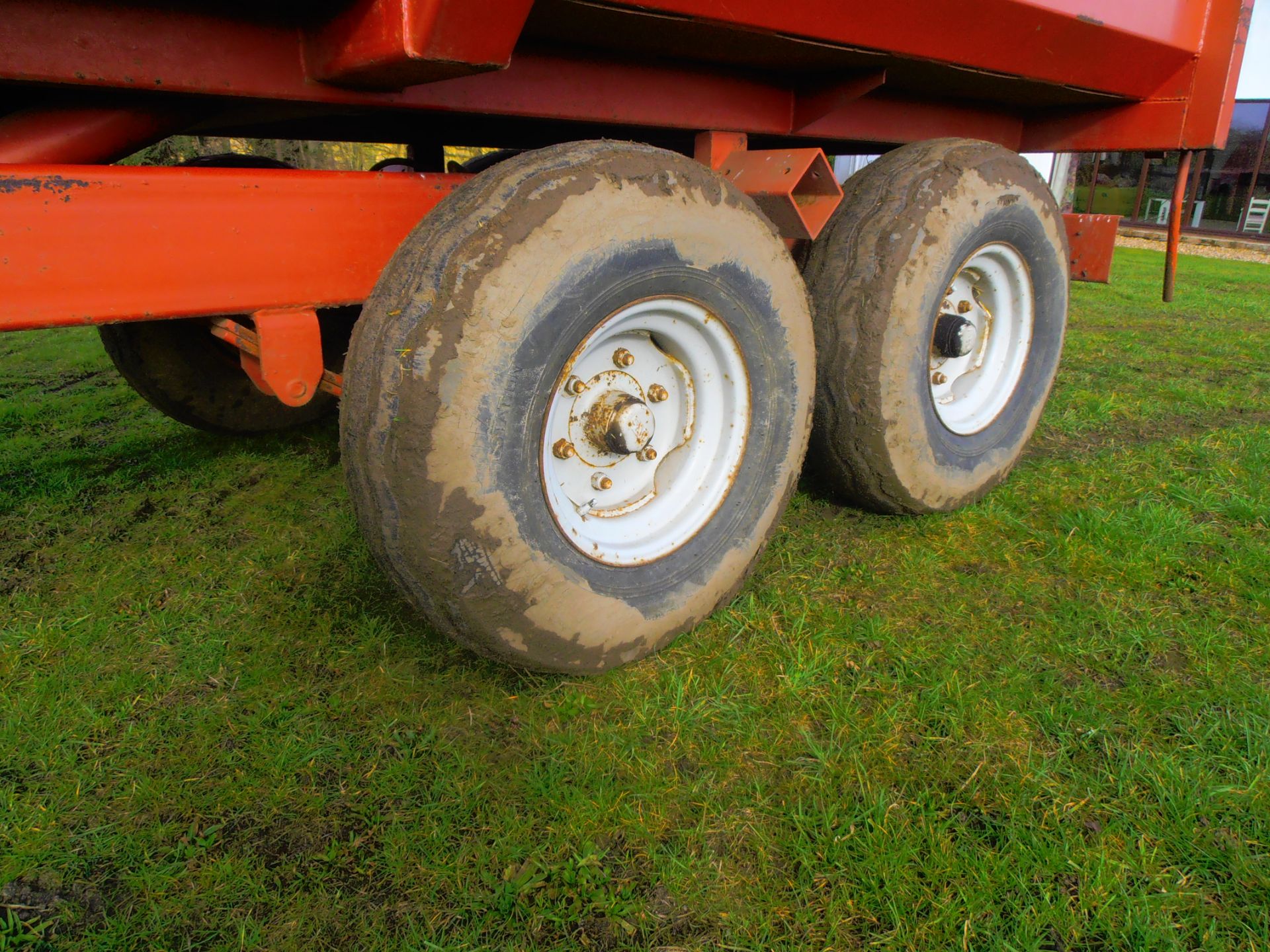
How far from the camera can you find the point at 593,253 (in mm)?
1618

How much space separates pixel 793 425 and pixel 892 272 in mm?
586

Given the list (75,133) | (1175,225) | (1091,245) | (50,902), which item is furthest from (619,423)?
(1175,225)

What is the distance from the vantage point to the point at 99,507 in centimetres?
281

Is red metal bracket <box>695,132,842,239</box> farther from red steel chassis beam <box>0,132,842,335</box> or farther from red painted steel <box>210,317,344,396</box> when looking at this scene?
red painted steel <box>210,317,344,396</box>

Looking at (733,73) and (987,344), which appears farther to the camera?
(987,344)

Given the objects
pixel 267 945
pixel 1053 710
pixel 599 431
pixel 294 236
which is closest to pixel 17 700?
pixel 267 945

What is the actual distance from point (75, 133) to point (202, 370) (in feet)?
5.34

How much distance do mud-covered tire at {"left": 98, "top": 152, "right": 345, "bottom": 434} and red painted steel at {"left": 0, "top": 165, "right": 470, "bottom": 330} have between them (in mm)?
1285

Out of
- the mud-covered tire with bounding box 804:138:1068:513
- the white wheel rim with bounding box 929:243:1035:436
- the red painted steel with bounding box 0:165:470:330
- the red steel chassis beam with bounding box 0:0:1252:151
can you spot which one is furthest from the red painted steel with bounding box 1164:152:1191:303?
the red painted steel with bounding box 0:165:470:330

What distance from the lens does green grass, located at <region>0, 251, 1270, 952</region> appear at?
4.47 feet

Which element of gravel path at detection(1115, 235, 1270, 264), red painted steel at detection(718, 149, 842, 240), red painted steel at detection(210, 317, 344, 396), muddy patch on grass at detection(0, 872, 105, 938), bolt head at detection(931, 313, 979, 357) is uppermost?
red painted steel at detection(718, 149, 842, 240)

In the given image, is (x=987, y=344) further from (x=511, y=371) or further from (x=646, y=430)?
(x=511, y=371)

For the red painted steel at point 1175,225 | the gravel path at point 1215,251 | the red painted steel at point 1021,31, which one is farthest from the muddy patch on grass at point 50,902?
the gravel path at point 1215,251

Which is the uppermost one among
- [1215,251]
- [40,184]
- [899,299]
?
[40,184]
